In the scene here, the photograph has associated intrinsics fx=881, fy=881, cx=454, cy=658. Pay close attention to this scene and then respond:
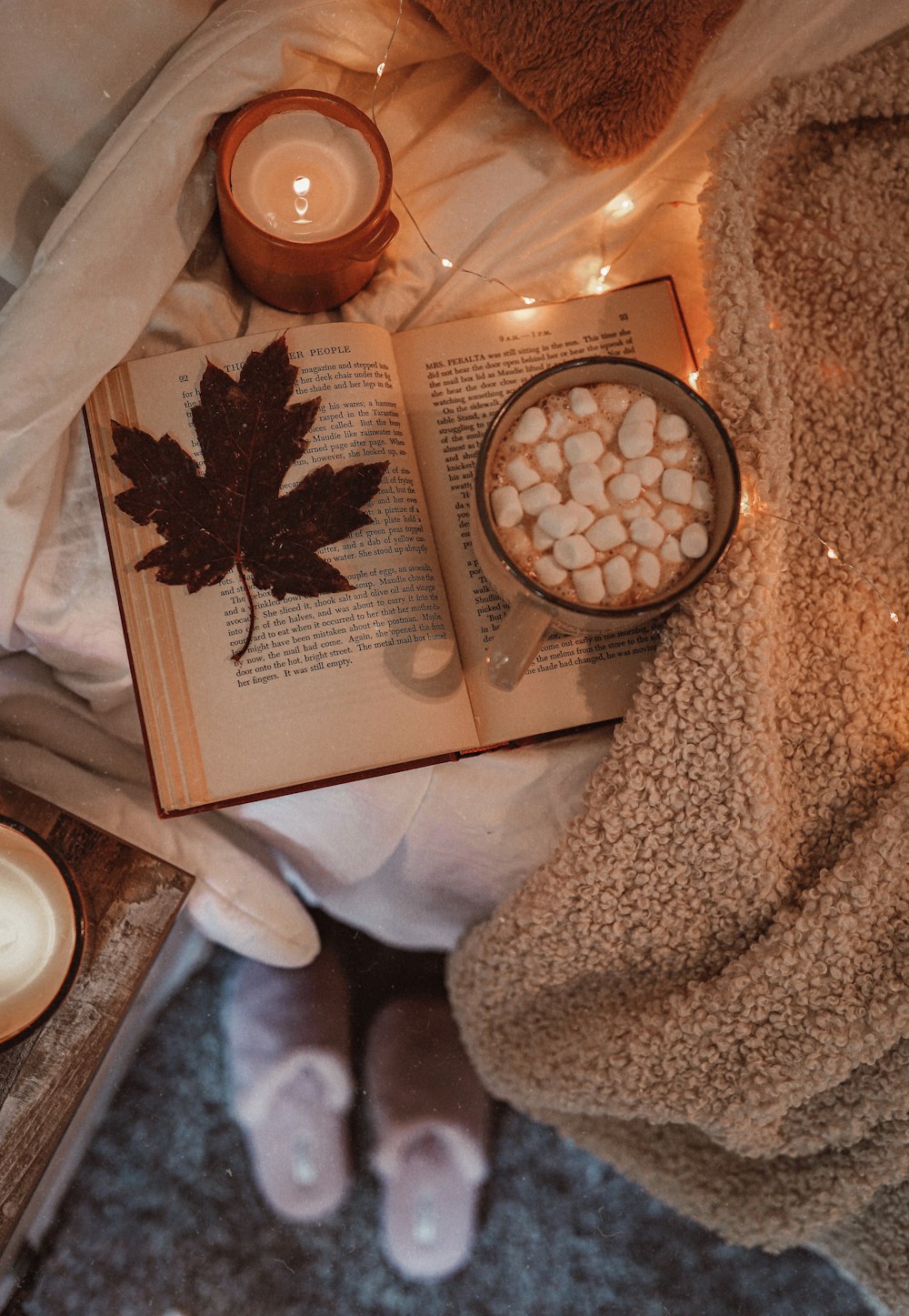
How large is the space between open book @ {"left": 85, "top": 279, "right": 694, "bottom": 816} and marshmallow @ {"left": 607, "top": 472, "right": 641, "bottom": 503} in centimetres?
12

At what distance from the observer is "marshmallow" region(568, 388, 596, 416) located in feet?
1.89

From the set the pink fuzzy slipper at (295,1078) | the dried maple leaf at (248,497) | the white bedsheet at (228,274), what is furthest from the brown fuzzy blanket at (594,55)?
the pink fuzzy slipper at (295,1078)

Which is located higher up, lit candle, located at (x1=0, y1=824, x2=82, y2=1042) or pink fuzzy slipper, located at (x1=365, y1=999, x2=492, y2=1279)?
lit candle, located at (x1=0, y1=824, x2=82, y2=1042)

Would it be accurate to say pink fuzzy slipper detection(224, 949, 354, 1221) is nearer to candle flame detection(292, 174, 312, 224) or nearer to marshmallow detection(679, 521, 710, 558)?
marshmallow detection(679, 521, 710, 558)

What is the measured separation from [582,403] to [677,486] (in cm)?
8

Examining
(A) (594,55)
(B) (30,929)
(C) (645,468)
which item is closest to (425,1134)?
(B) (30,929)

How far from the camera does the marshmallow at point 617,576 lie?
0.56 metres

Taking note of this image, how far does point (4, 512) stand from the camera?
0.59 meters

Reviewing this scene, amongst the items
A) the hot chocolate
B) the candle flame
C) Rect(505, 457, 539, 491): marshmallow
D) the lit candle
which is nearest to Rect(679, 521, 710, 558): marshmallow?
the hot chocolate

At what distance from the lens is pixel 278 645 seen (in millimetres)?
611

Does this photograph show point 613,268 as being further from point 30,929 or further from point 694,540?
point 30,929

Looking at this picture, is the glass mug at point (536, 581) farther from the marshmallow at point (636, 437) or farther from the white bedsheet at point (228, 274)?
the white bedsheet at point (228, 274)

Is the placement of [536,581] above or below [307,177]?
below

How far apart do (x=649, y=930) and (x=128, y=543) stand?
1.55 ft
